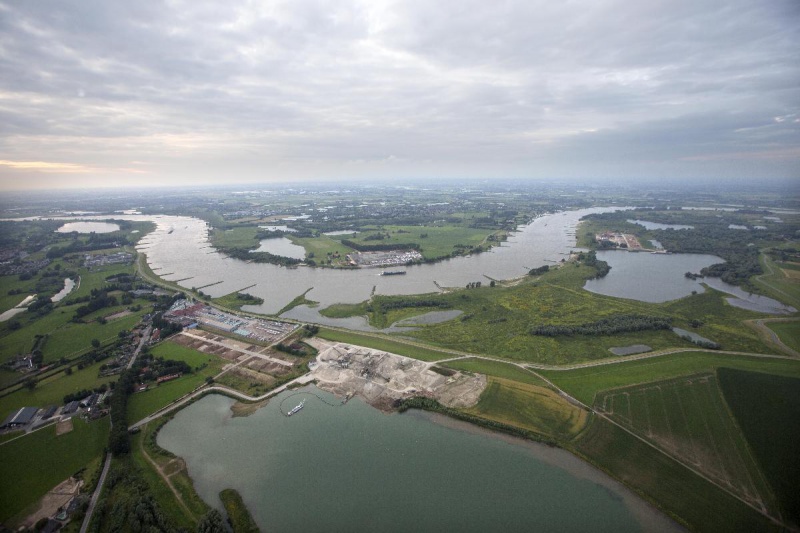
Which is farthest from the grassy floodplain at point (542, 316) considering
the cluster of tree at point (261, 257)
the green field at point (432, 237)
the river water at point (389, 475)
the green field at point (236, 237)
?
the green field at point (236, 237)

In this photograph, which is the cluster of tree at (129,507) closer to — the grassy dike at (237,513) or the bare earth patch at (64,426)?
the grassy dike at (237,513)

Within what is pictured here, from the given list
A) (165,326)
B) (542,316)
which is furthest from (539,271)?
(165,326)

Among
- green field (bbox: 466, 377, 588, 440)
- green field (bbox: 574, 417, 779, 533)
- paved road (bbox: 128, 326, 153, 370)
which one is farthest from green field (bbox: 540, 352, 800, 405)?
paved road (bbox: 128, 326, 153, 370)

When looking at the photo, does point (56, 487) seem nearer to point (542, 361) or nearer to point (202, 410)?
point (202, 410)

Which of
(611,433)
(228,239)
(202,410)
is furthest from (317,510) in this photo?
(228,239)

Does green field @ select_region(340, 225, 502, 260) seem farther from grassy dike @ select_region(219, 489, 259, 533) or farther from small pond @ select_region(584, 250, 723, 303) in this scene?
grassy dike @ select_region(219, 489, 259, 533)

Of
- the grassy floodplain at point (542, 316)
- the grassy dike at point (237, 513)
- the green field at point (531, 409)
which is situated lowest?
the grassy dike at point (237, 513)
